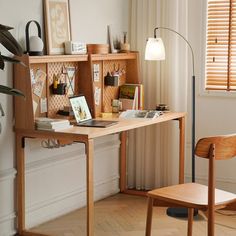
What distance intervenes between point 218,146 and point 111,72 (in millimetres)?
1920

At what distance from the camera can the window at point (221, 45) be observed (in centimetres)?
470

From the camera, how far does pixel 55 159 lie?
428 centimetres

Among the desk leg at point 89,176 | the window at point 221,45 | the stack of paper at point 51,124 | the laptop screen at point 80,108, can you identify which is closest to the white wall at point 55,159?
the stack of paper at point 51,124

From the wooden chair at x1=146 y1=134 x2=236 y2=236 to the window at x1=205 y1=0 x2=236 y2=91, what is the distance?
5.51ft

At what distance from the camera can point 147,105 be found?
4953 mm

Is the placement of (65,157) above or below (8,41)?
below

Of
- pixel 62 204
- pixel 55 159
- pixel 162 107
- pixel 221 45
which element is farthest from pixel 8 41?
pixel 221 45

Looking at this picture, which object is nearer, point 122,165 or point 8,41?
point 8,41

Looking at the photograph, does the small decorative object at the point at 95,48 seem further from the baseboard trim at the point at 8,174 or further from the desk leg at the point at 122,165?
the baseboard trim at the point at 8,174

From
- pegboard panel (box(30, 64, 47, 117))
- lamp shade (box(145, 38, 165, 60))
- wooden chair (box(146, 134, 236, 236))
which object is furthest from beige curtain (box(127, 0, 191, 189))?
wooden chair (box(146, 134, 236, 236))

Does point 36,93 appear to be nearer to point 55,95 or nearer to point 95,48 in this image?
point 55,95

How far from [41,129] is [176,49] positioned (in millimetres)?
1564

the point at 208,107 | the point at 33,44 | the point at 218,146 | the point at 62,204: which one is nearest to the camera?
the point at 218,146

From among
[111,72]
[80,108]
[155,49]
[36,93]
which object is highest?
[155,49]
